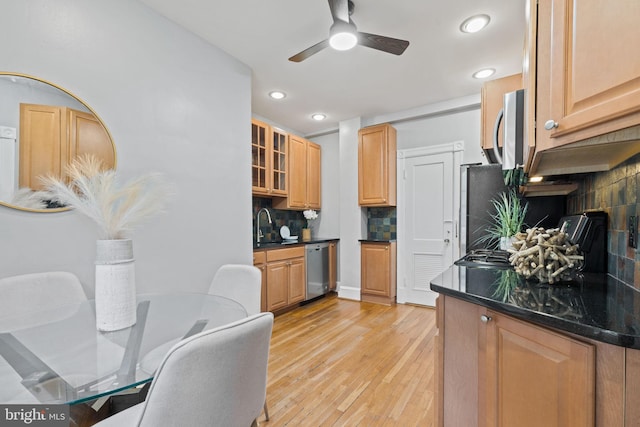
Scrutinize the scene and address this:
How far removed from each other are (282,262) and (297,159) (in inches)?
61.9

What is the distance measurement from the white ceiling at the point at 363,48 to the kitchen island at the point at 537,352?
1911 mm

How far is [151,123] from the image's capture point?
1.95m

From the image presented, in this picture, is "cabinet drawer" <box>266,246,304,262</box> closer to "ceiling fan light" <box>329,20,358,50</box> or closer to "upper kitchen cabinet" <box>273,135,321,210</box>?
"upper kitchen cabinet" <box>273,135,321,210</box>

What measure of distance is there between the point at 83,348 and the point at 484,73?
12.0 feet

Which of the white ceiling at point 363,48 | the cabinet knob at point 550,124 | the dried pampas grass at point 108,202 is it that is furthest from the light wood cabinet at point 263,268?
the cabinet knob at point 550,124

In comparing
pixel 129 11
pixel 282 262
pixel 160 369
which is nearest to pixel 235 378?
pixel 160 369

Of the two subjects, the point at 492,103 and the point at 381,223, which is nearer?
the point at 492,103

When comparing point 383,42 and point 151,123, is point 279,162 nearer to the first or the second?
point 151,123

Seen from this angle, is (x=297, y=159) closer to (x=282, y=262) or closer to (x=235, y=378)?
(x=282, y=262)

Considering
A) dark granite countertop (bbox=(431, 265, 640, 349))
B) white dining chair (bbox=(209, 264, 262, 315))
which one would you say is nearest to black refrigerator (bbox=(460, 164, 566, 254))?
dark granite countertop (bbox=(431, 265, 640, 349))

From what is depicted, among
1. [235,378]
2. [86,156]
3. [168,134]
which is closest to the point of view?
[235,378]

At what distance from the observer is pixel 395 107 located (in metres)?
3.80

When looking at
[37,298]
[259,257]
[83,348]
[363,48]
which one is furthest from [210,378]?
[363,48]

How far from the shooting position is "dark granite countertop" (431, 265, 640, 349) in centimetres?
69
